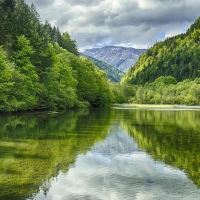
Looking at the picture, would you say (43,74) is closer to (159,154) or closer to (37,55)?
(37,55)

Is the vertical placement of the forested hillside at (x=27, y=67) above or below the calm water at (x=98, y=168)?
above

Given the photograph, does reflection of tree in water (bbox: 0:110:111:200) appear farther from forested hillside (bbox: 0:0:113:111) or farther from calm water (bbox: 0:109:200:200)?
forested hillside (bbox: 0:0:113:111)

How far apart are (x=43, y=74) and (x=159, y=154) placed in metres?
51.3

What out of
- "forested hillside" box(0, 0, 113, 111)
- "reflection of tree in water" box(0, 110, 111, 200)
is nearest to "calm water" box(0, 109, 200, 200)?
"reflection of tree in water" box(0, 110, 111, 200)

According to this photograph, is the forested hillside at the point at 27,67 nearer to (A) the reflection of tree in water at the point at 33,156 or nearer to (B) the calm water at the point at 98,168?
(A) the reflection of tree in water at the point at 33,156

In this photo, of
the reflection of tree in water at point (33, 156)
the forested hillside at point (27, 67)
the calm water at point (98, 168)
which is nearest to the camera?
the calm water at point (98, 168)

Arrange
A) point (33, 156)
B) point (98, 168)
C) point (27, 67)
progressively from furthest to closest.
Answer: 1. point (27, 67)
2. point (33, 156)
3. point (98, 168)

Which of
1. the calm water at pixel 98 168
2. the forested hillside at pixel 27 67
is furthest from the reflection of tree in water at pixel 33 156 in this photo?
the forested hillside at pixel 27 67

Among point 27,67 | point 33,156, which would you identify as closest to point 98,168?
point 33,156

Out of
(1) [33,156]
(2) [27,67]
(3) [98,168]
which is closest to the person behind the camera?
(3) [98,168]

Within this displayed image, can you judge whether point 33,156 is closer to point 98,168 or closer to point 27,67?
point 98,168

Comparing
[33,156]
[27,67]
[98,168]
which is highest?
[27,67]

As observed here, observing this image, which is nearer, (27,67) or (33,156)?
(33,156)

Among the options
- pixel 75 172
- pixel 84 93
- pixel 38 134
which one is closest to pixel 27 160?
pixel 75 172
